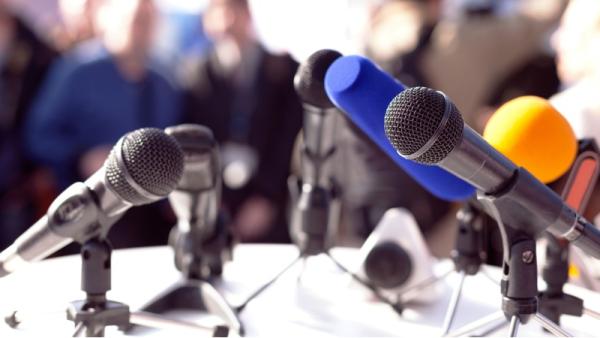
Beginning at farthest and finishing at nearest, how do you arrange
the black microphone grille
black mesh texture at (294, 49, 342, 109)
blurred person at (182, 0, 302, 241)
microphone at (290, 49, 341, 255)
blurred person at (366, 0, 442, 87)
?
blurred person at (182, 0, 302, 241), blurred person at (366, 0, 442, 87), microphone at (290, 49, 341, 255), black mesh texture at (294, 49, 342, 109), the black microphone grille

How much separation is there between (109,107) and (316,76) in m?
1.64

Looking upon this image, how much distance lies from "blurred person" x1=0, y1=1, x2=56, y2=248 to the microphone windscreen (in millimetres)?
2135

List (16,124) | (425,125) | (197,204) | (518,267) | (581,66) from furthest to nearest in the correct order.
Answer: (16,124), (581,66), (197,204), (518,267), (425,125)

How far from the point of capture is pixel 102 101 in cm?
264

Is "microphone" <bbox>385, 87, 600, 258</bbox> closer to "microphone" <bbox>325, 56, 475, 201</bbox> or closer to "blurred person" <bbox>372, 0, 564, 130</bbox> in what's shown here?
"microphone" <bbox>325, 56, 475, 201</bbox>

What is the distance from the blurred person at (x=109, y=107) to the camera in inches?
103

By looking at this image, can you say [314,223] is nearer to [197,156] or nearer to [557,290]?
[197,156]

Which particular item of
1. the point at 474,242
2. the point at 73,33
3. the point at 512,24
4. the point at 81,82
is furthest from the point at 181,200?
the point at 73,33

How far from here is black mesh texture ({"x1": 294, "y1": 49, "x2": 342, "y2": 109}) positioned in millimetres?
1174

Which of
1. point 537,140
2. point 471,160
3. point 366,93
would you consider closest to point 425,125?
point 471,160

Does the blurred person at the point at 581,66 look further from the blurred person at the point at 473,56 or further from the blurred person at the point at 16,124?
the blurred person at the point at 16,124

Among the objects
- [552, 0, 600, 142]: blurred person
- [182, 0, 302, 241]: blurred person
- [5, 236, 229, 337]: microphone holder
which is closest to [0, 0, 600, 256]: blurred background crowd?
[182, 0, 302, 241]: blurred person

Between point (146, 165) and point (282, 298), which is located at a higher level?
point (146, 165)

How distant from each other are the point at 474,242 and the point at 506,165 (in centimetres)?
39
